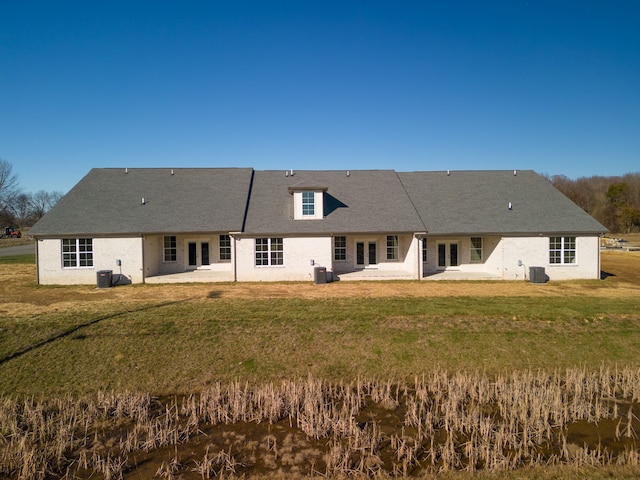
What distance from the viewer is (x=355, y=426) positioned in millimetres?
6953

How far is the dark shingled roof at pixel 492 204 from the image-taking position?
20.2 meters

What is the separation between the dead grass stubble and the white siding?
11548 millimetres

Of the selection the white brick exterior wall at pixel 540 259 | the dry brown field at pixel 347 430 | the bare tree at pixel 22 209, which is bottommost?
the dry brown field at pixel 347 430

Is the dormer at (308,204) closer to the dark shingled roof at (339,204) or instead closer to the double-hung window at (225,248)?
the dark shingled roof at (339,204)

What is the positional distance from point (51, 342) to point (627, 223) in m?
77.6

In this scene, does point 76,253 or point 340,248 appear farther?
point 340,248

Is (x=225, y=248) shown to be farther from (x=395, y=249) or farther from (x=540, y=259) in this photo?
(x=540, y=259)

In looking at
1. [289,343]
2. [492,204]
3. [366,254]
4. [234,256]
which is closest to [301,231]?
[234,256]

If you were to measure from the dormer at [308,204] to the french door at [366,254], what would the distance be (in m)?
3.25

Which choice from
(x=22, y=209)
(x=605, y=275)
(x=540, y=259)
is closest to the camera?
(x=540, y=259)

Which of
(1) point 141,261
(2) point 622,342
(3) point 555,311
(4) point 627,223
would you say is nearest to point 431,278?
(3) point 555,311

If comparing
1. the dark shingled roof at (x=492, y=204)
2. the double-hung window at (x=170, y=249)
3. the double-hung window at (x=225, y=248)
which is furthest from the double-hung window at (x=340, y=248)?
the double-hung window at (x=170, y=249)

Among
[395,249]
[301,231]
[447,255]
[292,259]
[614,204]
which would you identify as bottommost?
[447,255]

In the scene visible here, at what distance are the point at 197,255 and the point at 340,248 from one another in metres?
8.82
